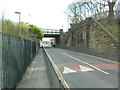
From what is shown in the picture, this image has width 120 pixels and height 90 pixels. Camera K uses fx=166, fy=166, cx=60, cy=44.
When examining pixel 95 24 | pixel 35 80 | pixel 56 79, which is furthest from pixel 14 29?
pixel 95 24

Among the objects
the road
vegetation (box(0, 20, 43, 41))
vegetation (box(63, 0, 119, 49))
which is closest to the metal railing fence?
the road

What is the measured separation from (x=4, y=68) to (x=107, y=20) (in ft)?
83.4

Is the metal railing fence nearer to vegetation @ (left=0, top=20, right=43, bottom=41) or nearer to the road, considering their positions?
the road

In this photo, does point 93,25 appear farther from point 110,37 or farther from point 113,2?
point 110,37

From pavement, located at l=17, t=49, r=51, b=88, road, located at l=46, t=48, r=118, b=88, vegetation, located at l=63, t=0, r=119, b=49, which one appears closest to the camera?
road, located at l=46, t=48, r=118, b=88

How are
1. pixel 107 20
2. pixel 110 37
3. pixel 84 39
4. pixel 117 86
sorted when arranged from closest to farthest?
pixel 117 86 → pixel 110 37 → pixel 107 20 → pixel 84 39

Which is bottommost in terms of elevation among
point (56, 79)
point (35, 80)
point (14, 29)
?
point (35, 80)

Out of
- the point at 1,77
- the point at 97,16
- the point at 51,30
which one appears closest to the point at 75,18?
the point at 97,16

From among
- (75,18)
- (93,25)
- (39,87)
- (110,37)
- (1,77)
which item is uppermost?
(75,18)

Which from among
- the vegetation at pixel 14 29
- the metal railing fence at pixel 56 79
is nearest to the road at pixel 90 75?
the metal railing fence at pixel 56 79

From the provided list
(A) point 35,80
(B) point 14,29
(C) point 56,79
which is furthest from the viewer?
(B) point 14,29

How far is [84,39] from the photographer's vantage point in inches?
1547

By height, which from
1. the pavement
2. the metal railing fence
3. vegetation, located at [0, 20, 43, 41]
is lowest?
the pavement

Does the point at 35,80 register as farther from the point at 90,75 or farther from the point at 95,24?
the point at 95,24
